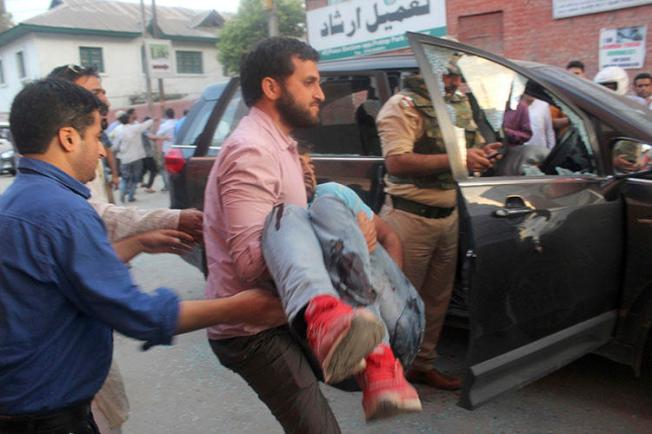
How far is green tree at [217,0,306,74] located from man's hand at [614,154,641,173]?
2957cm

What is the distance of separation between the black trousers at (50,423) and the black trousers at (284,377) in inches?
18.7

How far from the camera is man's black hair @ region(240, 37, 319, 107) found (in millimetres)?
1767

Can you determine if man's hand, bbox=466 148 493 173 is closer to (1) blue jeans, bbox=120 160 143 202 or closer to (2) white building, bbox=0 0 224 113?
(1) blue jeans, bbox=120 160 143 202

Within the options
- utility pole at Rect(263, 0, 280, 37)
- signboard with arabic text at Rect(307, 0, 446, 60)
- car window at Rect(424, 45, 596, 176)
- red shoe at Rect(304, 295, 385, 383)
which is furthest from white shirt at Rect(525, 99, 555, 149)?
signboard with arabic text at Rect(307, 0, 446, 60)

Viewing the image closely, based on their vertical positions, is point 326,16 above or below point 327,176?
above

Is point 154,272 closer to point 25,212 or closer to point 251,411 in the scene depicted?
point 251,411

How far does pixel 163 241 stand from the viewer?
1.83 m

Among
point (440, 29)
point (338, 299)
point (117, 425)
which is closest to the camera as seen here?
point (338, 299)

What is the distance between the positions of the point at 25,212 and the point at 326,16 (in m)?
15.2

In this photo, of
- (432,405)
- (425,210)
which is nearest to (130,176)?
(425,210)

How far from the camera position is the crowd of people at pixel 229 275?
130 cm

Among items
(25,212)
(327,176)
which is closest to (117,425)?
(25,212)

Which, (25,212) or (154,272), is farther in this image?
(154,272)

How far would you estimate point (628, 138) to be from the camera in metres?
2.63
